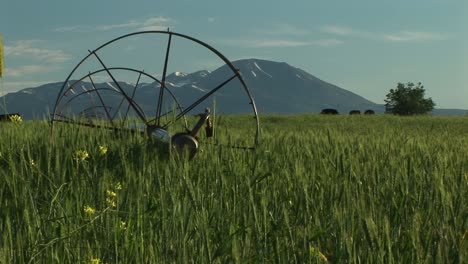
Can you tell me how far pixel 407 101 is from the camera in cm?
9794

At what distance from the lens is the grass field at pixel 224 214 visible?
2.43 meters

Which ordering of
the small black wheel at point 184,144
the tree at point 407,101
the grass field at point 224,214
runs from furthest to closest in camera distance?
the tree at point 407,101 < the small black wheel at point 184,144 < the grass field at point 224,214

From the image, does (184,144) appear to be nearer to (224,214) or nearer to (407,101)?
(224,214)

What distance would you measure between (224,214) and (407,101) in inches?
3894

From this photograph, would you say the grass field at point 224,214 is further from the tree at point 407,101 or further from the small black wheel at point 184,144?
the tree at point 407,101

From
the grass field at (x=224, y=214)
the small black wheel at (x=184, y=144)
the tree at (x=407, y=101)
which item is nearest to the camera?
the grass field at (x=224, y=214)

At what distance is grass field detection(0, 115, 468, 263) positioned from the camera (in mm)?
2434

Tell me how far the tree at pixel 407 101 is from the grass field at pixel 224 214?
312 feet

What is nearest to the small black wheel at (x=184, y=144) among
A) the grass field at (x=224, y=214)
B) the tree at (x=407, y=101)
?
the grass field at (x=224, y=214)

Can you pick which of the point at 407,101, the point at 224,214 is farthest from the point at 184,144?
the point at 407,101

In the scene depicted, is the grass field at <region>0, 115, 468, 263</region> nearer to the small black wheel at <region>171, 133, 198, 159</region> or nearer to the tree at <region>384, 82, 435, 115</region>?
the small black wheel at <region>171, 133, 198, 159</region>

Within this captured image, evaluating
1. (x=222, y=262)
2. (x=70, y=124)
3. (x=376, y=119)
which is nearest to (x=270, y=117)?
(x=376, y=119)

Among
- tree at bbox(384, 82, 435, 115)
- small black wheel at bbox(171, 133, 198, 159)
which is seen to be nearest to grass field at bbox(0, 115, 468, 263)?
small black wheel at bbox(171, 133, 198, 159)

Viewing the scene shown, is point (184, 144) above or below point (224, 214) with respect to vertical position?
above
